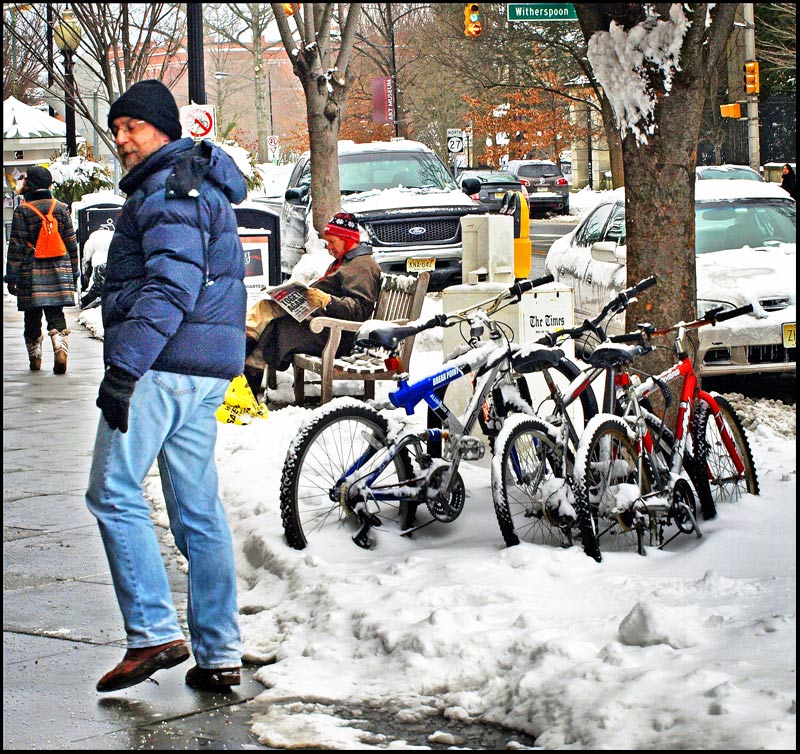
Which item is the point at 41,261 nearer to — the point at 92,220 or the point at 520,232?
the point at 520,232

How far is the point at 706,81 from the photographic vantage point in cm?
686

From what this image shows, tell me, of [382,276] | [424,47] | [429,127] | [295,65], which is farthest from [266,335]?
[429,127]

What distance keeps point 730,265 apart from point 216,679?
6572mm

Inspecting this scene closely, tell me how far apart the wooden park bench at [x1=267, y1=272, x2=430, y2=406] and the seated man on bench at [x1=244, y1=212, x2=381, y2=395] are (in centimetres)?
11

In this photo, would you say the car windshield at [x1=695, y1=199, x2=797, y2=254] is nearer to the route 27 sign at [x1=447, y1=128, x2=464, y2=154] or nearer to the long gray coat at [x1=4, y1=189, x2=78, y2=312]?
the long gray coat at [x1=4, y1=189, x2=78, y2=312]

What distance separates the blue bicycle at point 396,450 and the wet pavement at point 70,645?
28.5 inches

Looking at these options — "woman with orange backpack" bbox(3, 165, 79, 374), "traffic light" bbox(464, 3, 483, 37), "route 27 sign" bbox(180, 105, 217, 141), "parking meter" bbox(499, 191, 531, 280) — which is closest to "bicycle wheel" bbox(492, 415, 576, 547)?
"parking meter" bbox(499, 191, 531, 280)

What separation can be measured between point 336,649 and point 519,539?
1.23 m

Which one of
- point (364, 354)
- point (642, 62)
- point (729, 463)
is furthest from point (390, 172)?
point (729, 463)

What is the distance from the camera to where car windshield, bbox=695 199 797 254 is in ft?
36.7

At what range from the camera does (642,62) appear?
6738 millimetres

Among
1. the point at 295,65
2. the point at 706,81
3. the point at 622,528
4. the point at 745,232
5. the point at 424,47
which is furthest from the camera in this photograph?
the point at 424,47

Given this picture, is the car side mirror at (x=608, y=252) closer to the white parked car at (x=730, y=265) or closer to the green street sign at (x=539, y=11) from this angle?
the white parked car at (x=730, y=265)

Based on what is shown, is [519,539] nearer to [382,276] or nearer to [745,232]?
[382,276]
